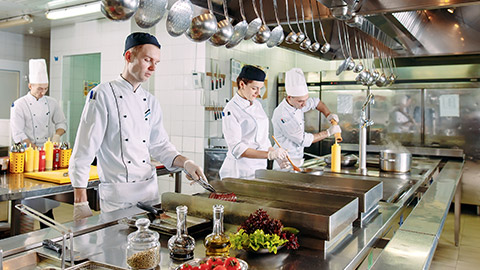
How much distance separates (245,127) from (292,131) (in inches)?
31.8

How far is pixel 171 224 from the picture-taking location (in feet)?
4.96

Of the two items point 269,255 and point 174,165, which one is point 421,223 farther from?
point 174,165

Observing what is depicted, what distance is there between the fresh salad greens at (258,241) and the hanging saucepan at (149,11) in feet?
2.80

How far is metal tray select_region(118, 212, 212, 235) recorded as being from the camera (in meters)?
1.47

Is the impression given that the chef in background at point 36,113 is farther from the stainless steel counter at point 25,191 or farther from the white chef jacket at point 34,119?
the stainless steel counter at point 25,191

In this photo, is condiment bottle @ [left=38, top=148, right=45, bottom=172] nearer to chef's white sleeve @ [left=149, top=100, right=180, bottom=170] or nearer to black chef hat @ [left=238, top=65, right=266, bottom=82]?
chef's white sleeve @ [left=149, top=100, right=180, bottom=170]

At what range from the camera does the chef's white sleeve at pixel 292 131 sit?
4004mm

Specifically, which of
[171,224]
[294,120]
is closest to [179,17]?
[171,224]

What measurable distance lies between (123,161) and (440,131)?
5.44 metres

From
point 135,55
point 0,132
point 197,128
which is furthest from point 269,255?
point 0,132

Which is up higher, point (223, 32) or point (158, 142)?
point (223, 32)

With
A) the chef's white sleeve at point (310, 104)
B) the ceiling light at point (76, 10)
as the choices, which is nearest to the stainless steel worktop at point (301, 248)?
the chef's white sleeve at point (310, 104)

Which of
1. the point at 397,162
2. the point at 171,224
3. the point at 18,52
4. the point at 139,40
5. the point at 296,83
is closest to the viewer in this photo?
the point at 171,224

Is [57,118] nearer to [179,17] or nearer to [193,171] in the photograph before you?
[193,171]
